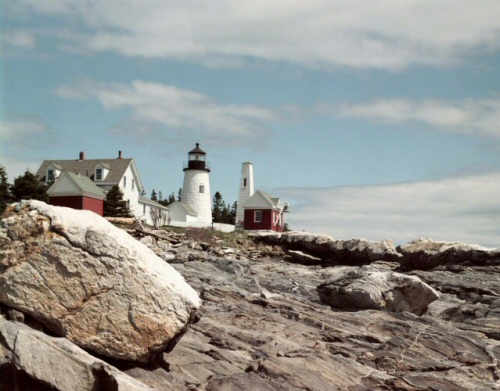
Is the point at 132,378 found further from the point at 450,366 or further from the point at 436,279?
the point at 436,279

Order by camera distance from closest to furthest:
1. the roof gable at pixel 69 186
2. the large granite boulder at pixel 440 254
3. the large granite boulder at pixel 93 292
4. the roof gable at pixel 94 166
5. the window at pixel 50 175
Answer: the large granite boulder at pixel 93 292
the large granite boulder at pixel 440 254
the roof gable at pixel 69 186
the window at pixel 50 175
the roof gable at pixel 94 166

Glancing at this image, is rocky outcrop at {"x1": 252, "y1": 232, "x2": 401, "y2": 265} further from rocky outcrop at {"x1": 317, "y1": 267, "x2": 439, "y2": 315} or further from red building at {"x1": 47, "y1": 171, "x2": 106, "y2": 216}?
rocky outcrop at {"x1": 317, "y1": 267, "x2": 439, "y2": 315}

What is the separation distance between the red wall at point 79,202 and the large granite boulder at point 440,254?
87.9 feet

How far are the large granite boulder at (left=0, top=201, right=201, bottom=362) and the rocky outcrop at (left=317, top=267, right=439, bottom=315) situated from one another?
869 centimetres

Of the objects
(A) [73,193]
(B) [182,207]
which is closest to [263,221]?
(B) [182,207]

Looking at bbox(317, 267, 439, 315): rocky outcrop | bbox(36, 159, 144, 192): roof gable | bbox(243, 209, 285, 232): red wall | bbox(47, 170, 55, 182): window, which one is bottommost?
bbox(317, 267, 439, 315): rocky outcrop

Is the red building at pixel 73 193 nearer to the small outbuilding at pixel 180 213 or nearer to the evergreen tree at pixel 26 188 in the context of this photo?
the evergreen tree at pixel 26 188

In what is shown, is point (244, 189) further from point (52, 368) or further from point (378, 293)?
point (52, 368)

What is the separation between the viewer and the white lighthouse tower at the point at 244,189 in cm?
7106

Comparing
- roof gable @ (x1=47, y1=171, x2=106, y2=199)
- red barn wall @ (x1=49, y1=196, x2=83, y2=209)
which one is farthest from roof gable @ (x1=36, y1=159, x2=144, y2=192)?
red barn wall @ (x1=49, y1=196, x2=83, y2=209)

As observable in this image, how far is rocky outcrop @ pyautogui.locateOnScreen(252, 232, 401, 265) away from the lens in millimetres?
41500

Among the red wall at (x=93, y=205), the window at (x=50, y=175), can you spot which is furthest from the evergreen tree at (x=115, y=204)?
the window at (x=50, y=175)

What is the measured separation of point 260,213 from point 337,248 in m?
22.3

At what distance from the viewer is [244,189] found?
72.0 m
